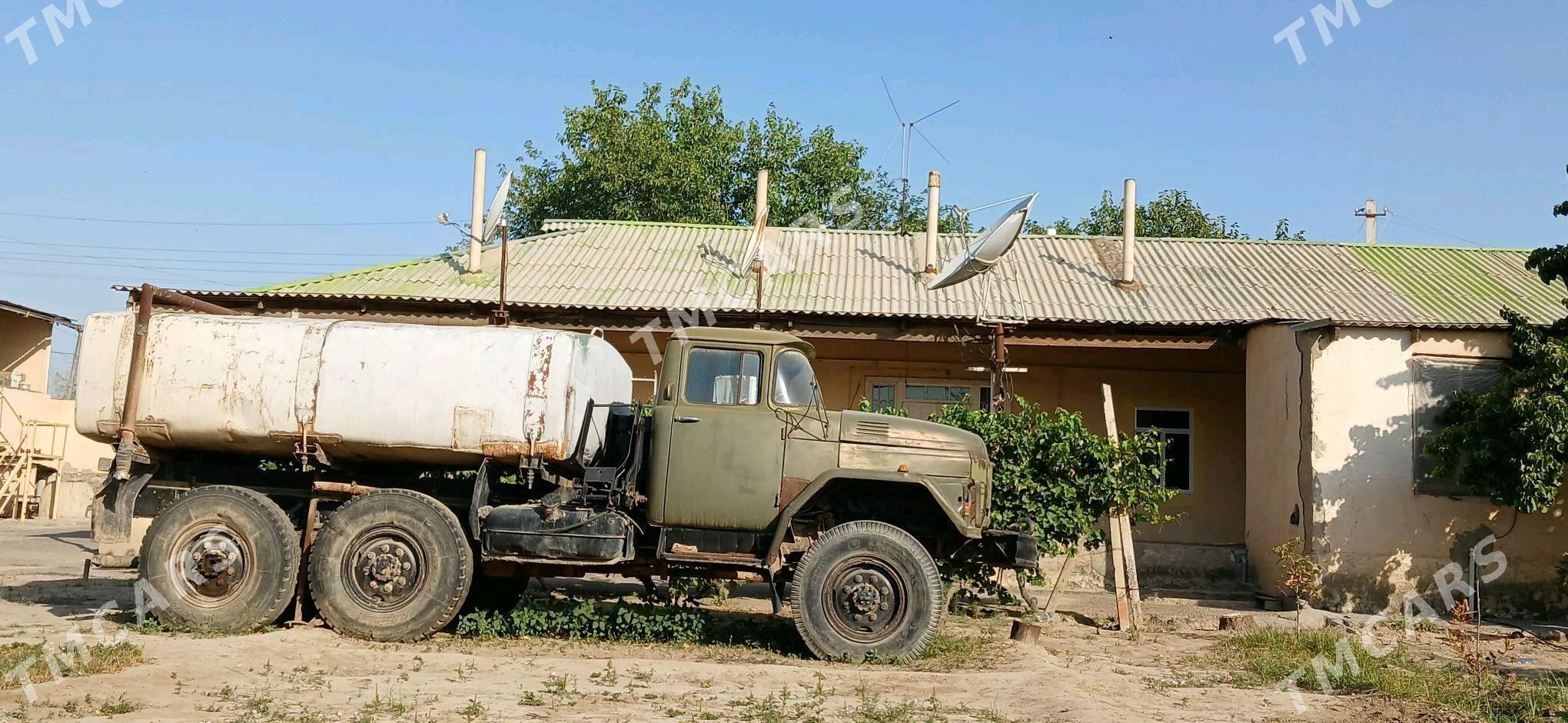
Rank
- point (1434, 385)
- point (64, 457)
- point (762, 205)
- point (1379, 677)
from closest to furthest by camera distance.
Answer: point (1379, 677) → point (1434, 385) → point (762, 205) → point (64, 457)

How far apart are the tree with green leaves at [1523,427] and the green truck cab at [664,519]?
5.73 metres

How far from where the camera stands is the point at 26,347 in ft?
83.3

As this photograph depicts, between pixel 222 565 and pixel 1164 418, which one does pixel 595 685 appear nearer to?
pixel 222 565

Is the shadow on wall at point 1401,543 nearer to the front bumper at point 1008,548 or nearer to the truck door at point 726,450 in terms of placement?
the front bumper at point 1008,548

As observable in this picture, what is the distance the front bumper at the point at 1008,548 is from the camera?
29.1 ft

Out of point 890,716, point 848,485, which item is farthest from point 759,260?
point 890,716

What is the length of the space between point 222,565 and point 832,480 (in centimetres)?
459

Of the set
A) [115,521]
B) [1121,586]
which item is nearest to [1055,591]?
[1121,586]

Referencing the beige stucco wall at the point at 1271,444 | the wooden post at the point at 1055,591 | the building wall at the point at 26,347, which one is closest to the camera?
the wooden post at the point at 1055,591

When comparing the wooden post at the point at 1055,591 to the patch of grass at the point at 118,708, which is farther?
the wooden post at the point at 1055,591

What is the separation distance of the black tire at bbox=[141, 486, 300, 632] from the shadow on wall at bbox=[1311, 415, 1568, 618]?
9919mm

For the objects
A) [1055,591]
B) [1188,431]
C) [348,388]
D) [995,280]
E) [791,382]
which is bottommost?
[1055,591]

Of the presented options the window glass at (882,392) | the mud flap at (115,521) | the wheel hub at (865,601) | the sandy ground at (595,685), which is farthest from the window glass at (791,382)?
the window glass at (882,392)

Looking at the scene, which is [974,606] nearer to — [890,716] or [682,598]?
[682,598]
